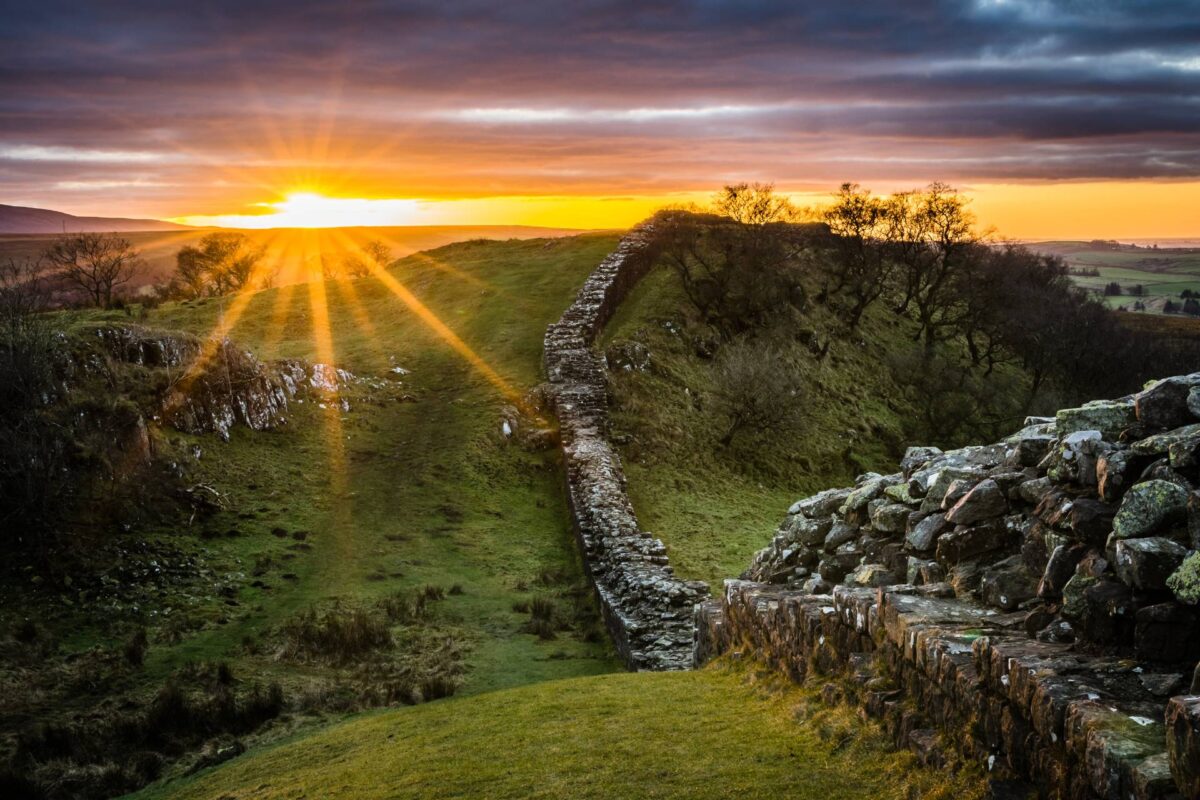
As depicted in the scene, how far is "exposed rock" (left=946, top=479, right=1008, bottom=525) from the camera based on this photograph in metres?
10.1

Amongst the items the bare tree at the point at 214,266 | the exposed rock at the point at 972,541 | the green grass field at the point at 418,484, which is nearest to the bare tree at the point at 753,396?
the green grass field at the point at 418,484

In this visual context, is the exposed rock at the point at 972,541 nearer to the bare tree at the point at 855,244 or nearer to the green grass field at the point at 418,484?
the green grass field at the point at 418,484

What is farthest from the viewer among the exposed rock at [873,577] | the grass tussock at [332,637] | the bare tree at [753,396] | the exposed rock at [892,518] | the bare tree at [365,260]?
the bare tree at [365,260]

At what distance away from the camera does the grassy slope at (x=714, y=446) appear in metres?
31.5

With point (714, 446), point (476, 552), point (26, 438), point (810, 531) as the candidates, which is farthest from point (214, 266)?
point (810, 531)

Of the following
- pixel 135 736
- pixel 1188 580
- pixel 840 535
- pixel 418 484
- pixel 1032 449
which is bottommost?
pixel 135 736

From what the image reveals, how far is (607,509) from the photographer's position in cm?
2809

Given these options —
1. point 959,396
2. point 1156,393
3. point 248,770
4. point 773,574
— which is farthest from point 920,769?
point 959,396

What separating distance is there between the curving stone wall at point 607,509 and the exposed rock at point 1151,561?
37.2ft

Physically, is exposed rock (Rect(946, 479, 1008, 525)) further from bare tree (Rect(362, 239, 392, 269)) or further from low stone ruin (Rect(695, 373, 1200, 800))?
bare tree (Rect(362, 239, 392, 269))

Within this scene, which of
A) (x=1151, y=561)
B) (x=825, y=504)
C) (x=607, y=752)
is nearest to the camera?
(x=1151, y=561)

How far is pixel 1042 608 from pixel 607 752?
208 inches

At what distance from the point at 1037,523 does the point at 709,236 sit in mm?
51358

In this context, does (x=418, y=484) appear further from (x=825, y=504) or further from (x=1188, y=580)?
(x=1188, y=580)
